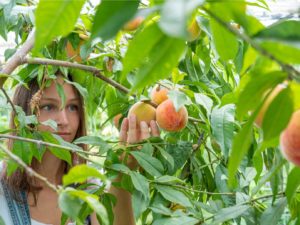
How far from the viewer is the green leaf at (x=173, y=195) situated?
93 cm

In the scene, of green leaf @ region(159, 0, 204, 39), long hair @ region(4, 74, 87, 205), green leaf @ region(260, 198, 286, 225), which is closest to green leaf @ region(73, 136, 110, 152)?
green leaf @ region(260, 198, 286, 225)

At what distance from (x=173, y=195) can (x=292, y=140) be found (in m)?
0.42

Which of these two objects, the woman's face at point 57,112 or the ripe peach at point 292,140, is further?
the woman's face at point 57,112

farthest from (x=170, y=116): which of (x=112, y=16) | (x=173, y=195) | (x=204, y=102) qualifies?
(x=112, y=16)

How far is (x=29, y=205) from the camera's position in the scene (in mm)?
1649

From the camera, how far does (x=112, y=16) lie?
1.31 feet

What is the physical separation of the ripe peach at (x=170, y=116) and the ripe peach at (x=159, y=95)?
5 centimetres

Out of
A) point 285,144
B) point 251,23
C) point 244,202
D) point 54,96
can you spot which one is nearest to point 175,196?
point 244,202

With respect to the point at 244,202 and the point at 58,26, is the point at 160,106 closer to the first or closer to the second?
the point at 244,202

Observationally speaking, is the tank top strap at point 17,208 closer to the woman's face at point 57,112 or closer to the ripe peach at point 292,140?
the woman's face at point 57,112

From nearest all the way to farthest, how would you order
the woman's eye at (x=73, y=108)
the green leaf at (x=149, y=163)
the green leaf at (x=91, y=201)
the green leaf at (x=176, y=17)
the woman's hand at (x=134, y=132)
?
the green leaf at (x=176, y=17) < the green leaf at (x=91, y=201) < the green leaf at (x=149, y=163) < the woman's hand at (x=134, y=132) < the woman's eye at (x=73, y=108)

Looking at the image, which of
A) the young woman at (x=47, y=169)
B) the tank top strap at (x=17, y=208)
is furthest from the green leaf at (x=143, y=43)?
the tank top strap at (x=17, y=208)

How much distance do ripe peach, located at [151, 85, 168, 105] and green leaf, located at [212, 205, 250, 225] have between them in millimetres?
338

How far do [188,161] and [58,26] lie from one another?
792mm
